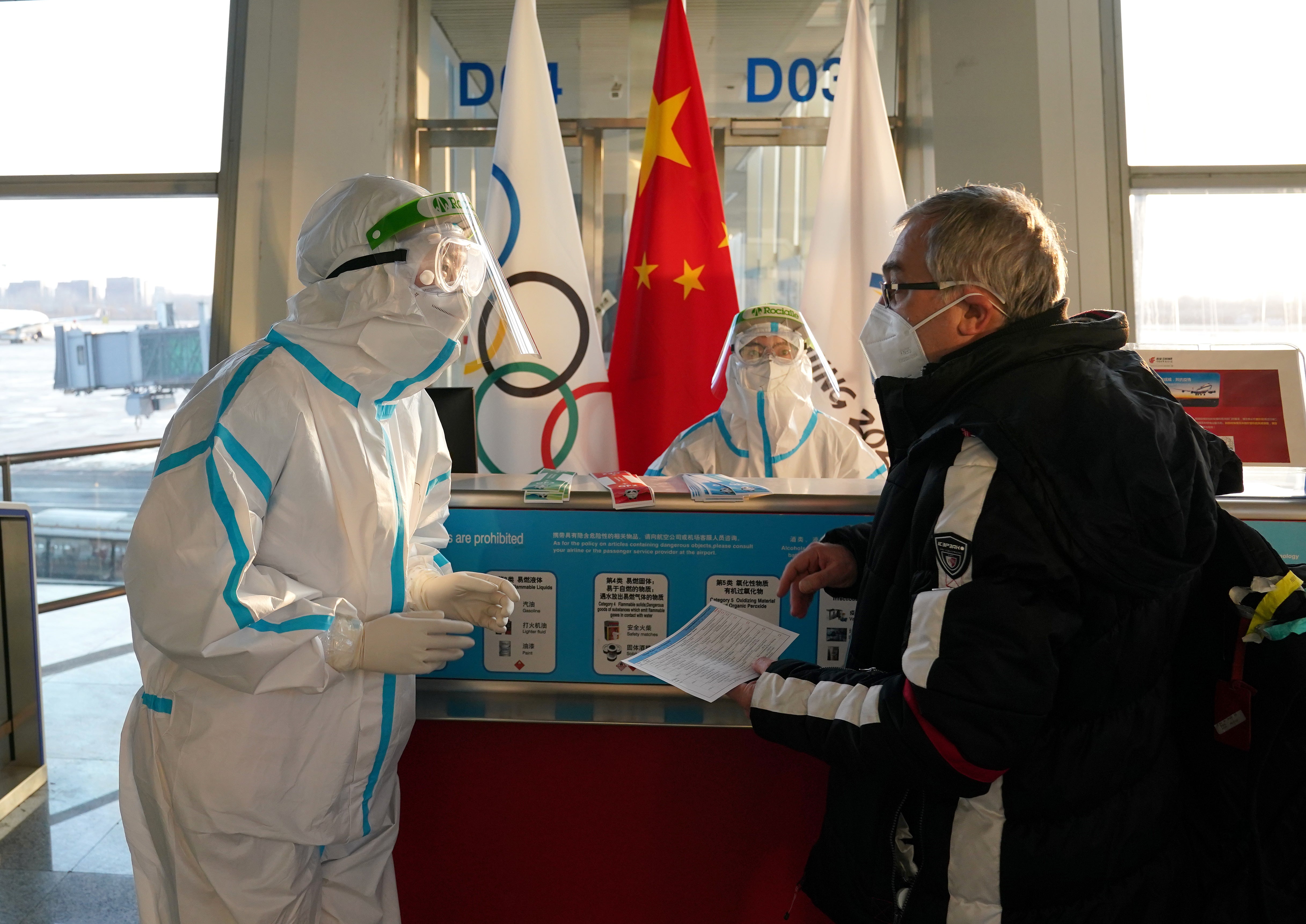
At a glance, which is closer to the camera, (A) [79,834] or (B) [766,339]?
(A) [79,834]

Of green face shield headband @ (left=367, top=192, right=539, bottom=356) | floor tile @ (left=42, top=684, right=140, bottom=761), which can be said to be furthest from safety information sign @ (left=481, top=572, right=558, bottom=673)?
floor tile @ (left=42, top=684, right=140, bottom=761)

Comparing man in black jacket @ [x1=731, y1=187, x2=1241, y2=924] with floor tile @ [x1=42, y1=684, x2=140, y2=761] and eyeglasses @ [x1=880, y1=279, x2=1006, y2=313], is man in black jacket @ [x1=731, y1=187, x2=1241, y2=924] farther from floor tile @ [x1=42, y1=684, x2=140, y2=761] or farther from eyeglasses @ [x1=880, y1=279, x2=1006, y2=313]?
floor tile @ [x1=42, y1=684, x2=140, y2=761]

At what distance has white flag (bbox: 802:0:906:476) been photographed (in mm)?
3676

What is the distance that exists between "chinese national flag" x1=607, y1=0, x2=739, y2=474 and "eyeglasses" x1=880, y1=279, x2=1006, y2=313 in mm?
2410

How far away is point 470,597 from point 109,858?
1823 millimetres

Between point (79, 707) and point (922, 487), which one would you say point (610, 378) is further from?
point (922, 487)

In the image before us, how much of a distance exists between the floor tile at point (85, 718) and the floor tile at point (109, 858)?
61 cm

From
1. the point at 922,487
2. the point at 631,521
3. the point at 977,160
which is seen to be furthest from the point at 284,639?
the point at 977,160

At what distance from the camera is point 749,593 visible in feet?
4.79

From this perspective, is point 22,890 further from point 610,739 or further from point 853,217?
point 853,217

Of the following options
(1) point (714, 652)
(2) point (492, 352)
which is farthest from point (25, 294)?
(1) point (714, 652)

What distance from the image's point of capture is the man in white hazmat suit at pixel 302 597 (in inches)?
45.0

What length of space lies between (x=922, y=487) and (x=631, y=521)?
0.57m

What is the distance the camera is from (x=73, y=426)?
435cm
